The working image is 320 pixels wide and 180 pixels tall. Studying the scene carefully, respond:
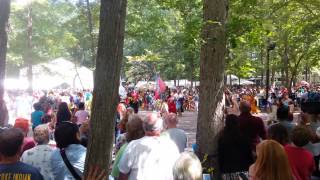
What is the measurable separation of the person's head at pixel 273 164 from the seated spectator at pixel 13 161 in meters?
1.81

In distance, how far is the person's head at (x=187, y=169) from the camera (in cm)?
436

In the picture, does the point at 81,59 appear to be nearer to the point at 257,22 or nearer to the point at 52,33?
the point at 52,33

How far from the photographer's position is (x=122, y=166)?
480 centimetres

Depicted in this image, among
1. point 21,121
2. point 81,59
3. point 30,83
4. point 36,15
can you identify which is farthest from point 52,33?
point 21,121

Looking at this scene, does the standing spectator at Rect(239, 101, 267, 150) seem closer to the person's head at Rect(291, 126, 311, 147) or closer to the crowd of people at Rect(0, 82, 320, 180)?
the crowd of people at Rect(0, 82, 320, 180)

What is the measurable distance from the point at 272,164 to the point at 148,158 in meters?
1.40

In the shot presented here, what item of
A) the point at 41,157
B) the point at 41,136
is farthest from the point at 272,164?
the point at 41,136

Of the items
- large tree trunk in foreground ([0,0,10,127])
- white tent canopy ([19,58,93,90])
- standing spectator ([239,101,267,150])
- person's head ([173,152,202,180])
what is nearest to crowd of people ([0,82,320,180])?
person's head ([173,152,202,180])

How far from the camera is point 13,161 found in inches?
150

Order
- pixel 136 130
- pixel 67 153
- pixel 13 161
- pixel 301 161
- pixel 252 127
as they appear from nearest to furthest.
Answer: pixel 13 161
pixel 67 153
pixel 301 161
pixel 136 130
pixel 252 127

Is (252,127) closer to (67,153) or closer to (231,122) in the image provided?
(231,122)

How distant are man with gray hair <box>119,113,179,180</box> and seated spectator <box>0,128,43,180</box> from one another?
45.8 inches

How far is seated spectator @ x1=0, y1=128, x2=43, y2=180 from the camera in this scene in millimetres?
3736

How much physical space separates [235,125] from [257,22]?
5481 millimetres
